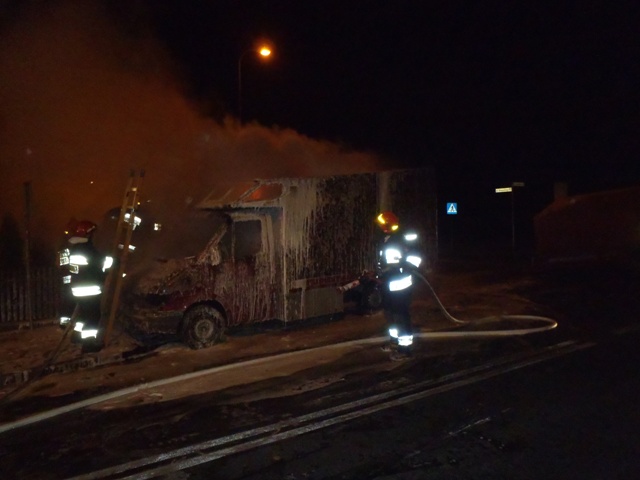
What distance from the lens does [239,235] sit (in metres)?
9.48

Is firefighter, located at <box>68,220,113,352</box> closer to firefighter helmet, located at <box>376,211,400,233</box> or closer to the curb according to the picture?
the curb

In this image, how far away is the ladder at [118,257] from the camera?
8930 mm

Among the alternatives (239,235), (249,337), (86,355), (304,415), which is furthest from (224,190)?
(304,415)

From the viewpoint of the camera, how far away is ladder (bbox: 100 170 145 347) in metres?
8.93

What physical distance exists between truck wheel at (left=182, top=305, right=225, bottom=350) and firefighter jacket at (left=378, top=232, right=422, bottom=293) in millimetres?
2555

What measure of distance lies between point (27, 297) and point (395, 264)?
6277 mm

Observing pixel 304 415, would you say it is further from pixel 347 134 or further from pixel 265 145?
pixel 347 134

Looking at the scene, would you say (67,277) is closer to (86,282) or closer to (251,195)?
(86,282)

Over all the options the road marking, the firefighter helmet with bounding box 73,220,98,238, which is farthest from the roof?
the road marking

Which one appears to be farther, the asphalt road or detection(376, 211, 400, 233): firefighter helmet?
detection(376, 211, 400, 233): firefighter helmet

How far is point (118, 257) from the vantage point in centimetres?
951

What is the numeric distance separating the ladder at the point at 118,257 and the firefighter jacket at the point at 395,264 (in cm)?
352

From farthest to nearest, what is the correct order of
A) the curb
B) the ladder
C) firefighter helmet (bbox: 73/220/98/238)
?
1. the ladder
2. firefighter helmet (bbox: 73/220/98/238)
3. the curb

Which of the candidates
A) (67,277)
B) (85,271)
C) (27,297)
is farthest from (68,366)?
(27,297)
